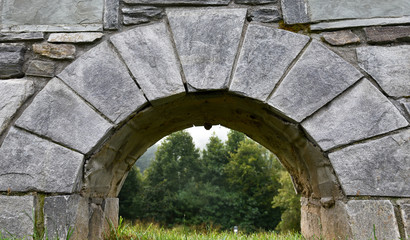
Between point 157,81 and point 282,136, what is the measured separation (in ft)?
3.11

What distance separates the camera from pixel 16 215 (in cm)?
172

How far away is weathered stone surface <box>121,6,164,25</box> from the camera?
78.5 inches

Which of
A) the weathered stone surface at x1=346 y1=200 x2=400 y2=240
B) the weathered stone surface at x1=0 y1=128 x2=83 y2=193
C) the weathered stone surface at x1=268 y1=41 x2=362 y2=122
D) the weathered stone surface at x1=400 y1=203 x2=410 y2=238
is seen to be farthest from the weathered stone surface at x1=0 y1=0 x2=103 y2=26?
the weathered stone surface at x1=400 y1=203 x2=410 y2=238

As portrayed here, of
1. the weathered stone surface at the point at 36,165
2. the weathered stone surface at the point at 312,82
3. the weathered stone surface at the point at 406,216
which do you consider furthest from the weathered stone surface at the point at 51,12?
the weathered stone surface at the point at 406,216

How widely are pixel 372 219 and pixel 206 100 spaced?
3.82 feet

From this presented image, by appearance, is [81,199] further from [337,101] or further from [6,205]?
[337,101]

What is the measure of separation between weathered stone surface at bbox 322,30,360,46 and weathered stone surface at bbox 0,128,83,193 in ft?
5.34

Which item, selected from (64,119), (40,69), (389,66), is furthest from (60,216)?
(389,66)

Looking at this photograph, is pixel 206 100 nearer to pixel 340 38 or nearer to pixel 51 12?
pixel 340 38

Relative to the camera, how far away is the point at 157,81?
1886 mm

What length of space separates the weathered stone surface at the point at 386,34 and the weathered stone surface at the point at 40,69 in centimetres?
195

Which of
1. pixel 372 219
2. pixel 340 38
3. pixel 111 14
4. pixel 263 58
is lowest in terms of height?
pixel 372 219

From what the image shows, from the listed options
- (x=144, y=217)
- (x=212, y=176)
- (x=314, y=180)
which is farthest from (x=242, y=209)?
(x=314, y=180)

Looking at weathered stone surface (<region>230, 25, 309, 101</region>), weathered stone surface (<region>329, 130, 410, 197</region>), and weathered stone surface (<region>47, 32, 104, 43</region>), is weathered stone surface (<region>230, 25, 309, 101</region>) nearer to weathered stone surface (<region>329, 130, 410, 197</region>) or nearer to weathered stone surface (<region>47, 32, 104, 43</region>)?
weathered stone surface (<region>329, 130, 410, 197</region>)
